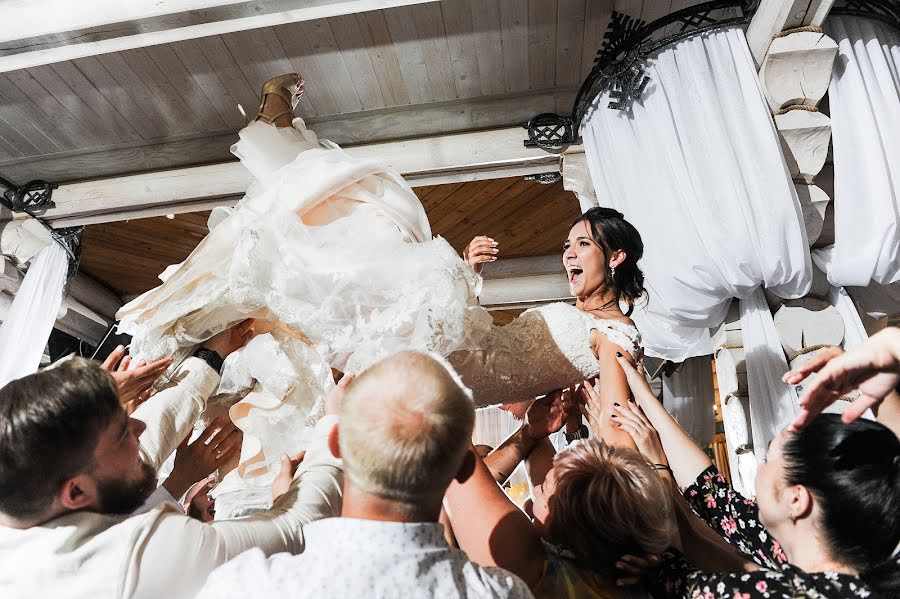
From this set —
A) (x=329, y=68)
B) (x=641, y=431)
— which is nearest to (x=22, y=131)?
(x=329, y=68)

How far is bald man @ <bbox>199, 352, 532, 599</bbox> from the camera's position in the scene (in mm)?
870

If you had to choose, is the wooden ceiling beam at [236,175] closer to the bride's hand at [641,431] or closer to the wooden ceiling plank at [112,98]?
the wooden ceiling plank at [112,98]

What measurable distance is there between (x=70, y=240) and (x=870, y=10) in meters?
4.50

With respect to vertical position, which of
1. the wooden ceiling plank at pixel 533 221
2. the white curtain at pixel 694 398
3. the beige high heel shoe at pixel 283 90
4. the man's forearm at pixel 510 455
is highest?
the beige high heel shoe at pixel 283 90

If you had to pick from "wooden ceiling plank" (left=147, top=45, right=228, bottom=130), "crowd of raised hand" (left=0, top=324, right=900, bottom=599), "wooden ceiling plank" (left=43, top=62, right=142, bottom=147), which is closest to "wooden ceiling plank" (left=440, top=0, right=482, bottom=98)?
"wooden ceiling plank" (left=147, top=45, right=228, bottom=130)

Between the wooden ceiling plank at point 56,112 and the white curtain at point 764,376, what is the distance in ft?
11.8

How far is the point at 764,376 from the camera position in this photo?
2.79 m

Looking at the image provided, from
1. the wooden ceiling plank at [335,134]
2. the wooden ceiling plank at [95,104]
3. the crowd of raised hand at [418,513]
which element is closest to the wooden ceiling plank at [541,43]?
the wooden ceiling plank at [335,134]

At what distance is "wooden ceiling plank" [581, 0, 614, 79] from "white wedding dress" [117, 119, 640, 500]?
155 centimetres

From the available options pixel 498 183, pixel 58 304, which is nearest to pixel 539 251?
pixel 498 183

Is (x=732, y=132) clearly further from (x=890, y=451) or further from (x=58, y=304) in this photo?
(x=58, y=304)

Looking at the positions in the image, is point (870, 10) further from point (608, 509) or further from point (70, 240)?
point (70, 240)

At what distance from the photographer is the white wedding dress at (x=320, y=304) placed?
1711mm

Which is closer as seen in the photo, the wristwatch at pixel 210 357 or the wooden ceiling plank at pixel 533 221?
the wristwatch at pixel 210 357
